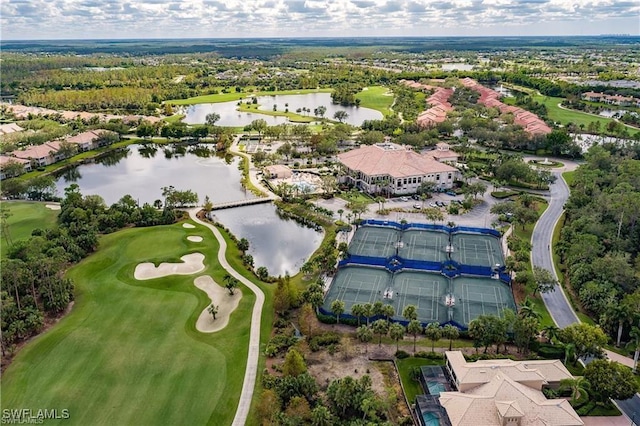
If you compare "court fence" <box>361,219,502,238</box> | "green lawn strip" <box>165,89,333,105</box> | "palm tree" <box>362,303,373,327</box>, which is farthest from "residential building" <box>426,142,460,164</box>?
"green lawn strip" <box>165,89,333,105</box>

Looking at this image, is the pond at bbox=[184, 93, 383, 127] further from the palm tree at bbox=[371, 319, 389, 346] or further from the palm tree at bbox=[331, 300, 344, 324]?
the palm tree at bbox=[371, 319, 389, 346]

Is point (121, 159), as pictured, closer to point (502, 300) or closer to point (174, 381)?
point (174, 381)

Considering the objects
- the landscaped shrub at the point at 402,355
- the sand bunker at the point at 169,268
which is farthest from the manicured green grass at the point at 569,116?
the sand bunker at the point at 169,268

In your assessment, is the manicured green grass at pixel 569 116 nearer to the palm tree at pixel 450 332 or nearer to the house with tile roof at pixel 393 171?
the house with tile roof at pixel 393 171

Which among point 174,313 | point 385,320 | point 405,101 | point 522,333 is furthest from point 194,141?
point 522,333

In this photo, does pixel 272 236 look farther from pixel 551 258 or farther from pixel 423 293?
pixel 551 258

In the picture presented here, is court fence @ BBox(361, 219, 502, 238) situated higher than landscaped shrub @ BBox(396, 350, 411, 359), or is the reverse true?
court fence @ BBox(361, 219, 502, 238)
